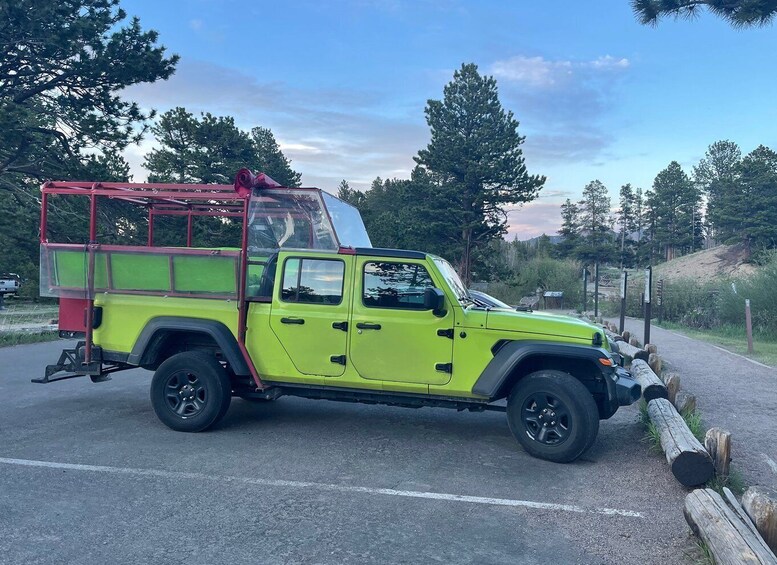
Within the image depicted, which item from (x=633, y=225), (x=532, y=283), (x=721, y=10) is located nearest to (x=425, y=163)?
(x=532, y=283)

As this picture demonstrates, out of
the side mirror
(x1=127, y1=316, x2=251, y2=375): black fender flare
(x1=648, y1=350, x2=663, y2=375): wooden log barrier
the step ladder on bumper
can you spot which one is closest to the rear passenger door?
(x1=127, y1=316, x2=251, y2=375): black fender flare

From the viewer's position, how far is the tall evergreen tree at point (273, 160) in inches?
1593

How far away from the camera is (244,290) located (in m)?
6.62

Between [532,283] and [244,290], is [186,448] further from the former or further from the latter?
[532,283]

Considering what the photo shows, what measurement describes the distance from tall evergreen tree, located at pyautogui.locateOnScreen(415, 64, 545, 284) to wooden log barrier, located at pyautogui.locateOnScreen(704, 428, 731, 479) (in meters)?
28.1

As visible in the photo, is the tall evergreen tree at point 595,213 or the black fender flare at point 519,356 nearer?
the black fender flare at point 519,356

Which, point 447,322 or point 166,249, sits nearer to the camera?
point 447,322

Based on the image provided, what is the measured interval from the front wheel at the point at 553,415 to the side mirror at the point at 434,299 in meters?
1.08

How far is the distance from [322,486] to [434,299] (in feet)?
6.66

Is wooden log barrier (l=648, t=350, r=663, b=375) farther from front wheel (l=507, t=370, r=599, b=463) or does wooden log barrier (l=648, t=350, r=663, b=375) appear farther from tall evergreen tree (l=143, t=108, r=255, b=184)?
tall evergreen tree (l=143, t=108, r=255, b=184)

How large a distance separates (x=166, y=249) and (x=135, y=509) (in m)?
3.03

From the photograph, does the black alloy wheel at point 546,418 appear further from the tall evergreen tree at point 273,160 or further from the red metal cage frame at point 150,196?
the tall evergreen tree at point 273,160

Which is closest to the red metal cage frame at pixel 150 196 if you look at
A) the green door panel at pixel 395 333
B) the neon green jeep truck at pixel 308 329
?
the neon green jeep truck at pixel 308 329

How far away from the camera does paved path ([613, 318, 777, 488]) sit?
20.4 ft
